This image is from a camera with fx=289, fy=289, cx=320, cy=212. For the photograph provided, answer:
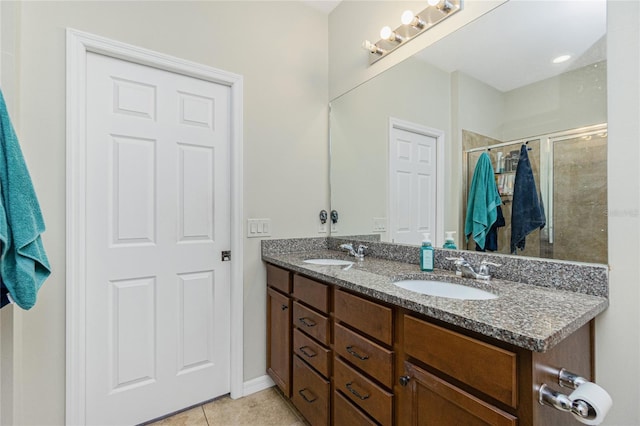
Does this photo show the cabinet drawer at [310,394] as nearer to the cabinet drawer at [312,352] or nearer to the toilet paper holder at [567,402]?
the cabinet drawer at [312,352]

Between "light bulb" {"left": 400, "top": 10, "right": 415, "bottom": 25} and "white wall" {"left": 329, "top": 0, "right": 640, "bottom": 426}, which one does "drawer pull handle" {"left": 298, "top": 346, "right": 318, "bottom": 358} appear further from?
"light bulb" {"left": 400, "top": 10, "right": 415, "bottom": 25}

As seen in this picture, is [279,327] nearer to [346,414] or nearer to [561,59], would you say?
[346,414]

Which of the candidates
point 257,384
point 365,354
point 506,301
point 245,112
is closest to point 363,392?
point 365,354

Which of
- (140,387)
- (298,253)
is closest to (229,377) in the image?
(140,387)

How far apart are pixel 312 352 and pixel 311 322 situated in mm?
150

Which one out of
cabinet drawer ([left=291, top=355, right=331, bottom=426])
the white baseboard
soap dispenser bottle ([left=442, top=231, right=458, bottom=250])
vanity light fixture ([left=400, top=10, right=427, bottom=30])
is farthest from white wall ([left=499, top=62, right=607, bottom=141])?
the white baseboard

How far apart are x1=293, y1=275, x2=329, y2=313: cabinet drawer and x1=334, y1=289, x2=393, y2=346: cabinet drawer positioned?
3.1 inches

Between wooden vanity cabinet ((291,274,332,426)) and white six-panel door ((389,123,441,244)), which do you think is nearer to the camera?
wooden vanity cabinet ((291,274,332,426))

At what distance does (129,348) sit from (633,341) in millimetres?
2161

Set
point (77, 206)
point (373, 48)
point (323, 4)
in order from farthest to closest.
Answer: point (323, 4), point (373, 48), point (77, 206)

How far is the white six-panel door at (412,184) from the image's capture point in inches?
64.0

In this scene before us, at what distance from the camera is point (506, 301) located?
3.08ft

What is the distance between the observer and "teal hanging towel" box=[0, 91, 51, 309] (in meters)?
1.00

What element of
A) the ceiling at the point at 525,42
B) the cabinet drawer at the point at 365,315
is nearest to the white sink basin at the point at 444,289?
the cabinet drawer at the point at 365,315
